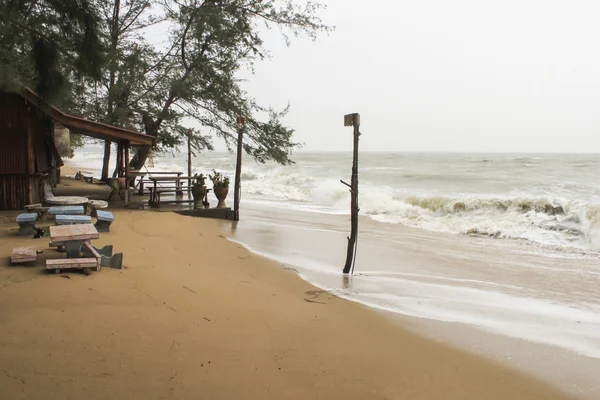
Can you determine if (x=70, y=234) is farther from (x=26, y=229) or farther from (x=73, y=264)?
(x=26, y=229)

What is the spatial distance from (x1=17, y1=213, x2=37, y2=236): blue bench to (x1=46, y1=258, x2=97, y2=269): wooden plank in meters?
2.67

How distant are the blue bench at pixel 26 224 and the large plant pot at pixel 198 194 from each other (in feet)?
17.2

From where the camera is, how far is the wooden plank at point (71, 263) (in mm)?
4758

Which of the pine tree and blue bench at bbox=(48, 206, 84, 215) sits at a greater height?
the pine tree

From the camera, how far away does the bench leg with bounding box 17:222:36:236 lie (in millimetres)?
7008

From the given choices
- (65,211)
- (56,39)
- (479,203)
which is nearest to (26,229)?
(65,211)

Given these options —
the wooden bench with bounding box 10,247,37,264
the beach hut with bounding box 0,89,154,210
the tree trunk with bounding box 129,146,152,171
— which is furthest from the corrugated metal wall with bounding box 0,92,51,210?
the tree trunk with bounding box 129,146,152,171

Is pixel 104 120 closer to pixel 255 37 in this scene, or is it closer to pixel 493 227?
pixel 255 37

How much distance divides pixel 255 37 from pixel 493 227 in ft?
33.3

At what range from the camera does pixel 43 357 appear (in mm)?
3029

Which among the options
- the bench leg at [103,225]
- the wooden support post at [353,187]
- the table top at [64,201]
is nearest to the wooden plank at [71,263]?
the bench leg at [103,225]

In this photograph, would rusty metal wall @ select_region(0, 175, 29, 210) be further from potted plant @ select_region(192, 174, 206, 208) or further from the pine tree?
the pine tree

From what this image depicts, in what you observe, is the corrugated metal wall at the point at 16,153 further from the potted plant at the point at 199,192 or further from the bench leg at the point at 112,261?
the bench leg at the point at 112,261

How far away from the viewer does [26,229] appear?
23.1ft
